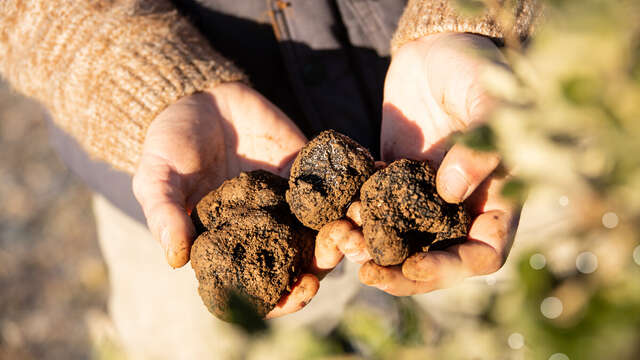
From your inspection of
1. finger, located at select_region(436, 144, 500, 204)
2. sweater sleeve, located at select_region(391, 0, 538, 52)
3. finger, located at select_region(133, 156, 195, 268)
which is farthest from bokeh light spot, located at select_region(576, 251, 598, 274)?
sweater sleeve, located at select_region(391, 0, 538, 52)

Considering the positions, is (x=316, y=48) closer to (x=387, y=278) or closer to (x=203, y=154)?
(x=203, y=154)

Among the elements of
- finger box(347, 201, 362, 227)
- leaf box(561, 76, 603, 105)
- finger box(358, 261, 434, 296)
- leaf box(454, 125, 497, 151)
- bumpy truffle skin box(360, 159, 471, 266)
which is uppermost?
leaf box(561, 76, 603, 105)

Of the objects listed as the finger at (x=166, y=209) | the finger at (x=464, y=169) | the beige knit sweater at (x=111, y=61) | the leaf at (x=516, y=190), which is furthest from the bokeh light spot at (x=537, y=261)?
the beige knit sweater at (x=111, y=61)

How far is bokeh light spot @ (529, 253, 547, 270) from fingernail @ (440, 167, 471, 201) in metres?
1.11

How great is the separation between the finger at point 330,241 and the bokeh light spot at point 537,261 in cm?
137

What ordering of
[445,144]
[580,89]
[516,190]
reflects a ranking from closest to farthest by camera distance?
[580,89], [516,190], [445,144]

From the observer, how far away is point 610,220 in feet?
2.00

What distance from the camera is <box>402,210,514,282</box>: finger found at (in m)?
1.71

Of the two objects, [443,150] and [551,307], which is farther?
[443,150]

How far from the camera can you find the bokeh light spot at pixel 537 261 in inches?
22.7

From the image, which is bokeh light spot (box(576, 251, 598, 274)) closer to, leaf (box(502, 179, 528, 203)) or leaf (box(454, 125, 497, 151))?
leaf (box(502, 179, 528, 203))

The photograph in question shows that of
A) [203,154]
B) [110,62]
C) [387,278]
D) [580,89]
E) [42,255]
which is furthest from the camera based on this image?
[42,255]

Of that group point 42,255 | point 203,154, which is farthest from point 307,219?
point 42,255

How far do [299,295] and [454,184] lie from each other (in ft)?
2.80
